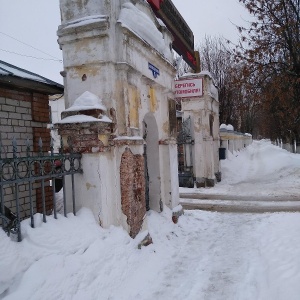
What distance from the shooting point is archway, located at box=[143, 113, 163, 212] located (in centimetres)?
631

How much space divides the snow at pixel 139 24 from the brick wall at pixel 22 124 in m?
2.69

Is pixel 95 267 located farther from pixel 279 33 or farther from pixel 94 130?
pixel 279 33

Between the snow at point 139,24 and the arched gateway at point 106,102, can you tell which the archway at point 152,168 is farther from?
the snow at point 139,24

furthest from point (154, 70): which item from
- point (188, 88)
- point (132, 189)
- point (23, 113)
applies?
point (188, 88)

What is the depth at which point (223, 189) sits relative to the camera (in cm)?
1166

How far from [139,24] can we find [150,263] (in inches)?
154

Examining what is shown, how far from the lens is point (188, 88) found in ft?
32.7

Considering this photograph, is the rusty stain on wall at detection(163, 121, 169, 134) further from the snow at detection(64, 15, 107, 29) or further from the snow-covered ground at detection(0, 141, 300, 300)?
the snow at detection(64, 15, 107, 29)

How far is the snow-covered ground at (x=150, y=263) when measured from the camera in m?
2.87

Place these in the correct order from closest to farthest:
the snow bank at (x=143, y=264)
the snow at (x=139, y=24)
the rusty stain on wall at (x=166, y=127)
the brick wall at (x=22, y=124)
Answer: the snow bank at (x=143, y=264), the snow at (x=139, y=24), the brick wall at (x=22, y=124), the rusty stain on wall at (x=166, y=127)

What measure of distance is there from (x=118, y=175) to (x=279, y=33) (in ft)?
35.2

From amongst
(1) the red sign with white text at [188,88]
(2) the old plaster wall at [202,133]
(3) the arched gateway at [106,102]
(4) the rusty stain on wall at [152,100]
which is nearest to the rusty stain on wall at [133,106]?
(3) the arched gateway at [106,102]

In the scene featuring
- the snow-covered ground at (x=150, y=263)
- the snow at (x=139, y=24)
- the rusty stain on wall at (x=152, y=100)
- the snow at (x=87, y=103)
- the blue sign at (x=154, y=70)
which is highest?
the snow at (x=139, y=24)

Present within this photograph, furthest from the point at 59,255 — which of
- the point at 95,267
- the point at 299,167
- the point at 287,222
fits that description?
the point at 299,167
